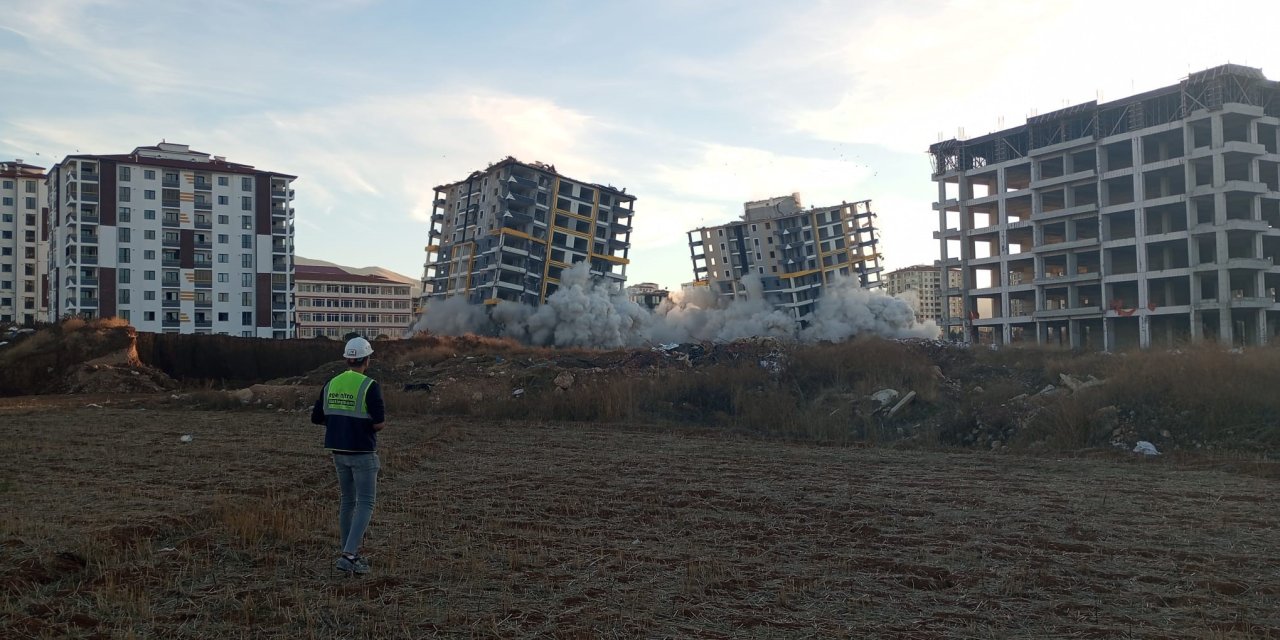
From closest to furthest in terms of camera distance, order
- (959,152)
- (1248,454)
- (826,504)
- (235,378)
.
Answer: (826,504) → (1248,454) → (235,378) → (959,152)

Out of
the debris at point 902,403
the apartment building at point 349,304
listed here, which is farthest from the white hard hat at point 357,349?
the apartment building at point 349,304

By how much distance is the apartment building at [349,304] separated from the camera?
137m

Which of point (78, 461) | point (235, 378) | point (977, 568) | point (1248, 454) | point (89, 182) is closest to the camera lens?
point (977, 568)

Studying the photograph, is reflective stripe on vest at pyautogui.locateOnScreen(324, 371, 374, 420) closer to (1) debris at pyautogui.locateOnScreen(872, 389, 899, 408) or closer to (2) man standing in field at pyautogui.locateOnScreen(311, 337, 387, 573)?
(2) man standing in field at pyautogui.locateOnScreen(311, 337, 387, 573)

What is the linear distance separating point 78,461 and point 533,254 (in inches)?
2100

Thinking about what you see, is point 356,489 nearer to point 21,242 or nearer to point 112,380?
point 112,380

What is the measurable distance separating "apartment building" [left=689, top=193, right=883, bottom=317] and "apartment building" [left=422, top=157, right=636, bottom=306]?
13.8m

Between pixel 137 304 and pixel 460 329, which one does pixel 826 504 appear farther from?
pixel 137 304

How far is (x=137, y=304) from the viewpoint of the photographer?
82.0m

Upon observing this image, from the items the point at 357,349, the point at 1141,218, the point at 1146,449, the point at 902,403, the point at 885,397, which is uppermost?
the point at 1141,218

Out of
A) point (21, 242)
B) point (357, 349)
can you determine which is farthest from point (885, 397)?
point (21, 242)

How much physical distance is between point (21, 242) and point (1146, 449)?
123 meters

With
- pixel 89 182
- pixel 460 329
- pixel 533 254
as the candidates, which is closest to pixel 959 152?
pixel 533 254

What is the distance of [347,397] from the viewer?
826 cm
